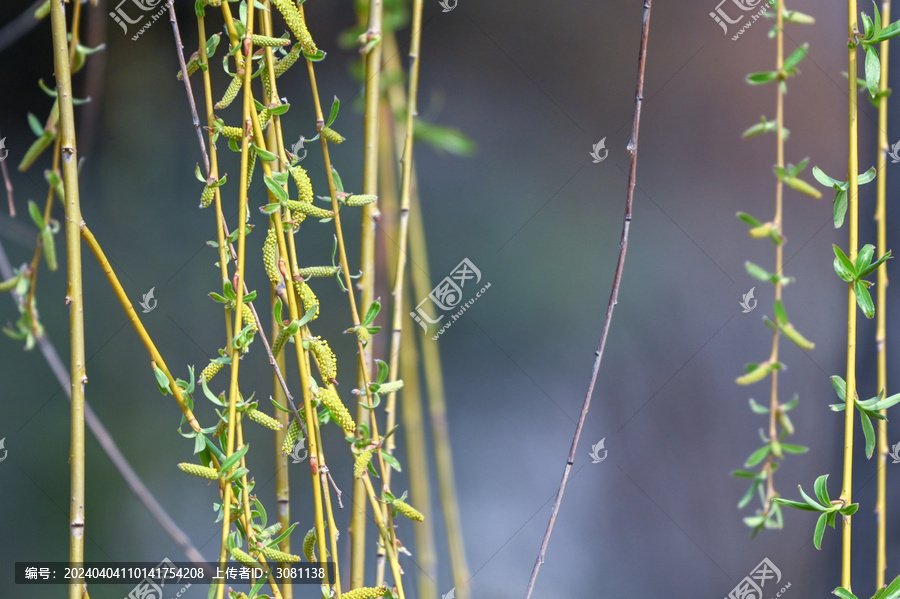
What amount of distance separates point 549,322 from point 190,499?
1.75 feet

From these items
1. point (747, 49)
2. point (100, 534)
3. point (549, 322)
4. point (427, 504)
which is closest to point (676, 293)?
point (549, 322)

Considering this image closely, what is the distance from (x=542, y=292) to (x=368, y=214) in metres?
0.40

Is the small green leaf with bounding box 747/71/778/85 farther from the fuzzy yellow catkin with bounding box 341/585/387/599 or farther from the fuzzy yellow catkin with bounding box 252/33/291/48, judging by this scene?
the fuzzy yellow catkin with bounding box 341/585/387/599

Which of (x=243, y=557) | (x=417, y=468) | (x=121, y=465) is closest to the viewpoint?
(x=243, y=557)

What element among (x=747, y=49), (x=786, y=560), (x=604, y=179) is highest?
(x=747, y=49)

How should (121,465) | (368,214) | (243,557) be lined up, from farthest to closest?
(121,465) → (368,214) → (243,557)

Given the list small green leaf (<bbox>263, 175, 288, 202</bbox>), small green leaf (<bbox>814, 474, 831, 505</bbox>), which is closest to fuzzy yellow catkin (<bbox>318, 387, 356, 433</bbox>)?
small green leaf (<bbox>263, 175, 288, 202</bbox>)

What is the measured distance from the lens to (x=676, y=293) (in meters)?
0.82

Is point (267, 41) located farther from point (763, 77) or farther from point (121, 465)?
point (121, 465)

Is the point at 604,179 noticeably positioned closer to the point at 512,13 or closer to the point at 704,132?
the point at 704,132

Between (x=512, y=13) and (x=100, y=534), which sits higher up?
(x=512, y=13)

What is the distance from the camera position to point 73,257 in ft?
1.16

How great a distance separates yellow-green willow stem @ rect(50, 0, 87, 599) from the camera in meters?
0.34

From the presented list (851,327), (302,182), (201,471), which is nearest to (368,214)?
(302,182)
